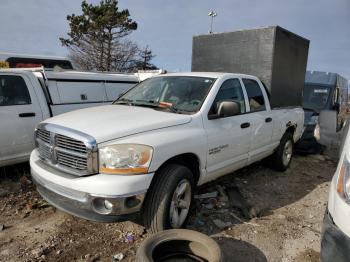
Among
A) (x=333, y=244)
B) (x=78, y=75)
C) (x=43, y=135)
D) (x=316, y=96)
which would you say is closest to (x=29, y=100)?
(x=78, y=75)

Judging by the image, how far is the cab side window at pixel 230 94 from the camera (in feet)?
13.9

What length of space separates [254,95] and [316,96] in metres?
6.89

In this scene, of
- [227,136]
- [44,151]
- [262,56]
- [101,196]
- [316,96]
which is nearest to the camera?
[101,196]

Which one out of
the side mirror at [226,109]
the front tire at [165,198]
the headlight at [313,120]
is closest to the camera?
the front tire at [165,198]

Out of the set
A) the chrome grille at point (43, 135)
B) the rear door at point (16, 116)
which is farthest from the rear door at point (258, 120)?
the rear door at point (16, 116)

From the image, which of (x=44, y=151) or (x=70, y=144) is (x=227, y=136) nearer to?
(x=70, y=144)

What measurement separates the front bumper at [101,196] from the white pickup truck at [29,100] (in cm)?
228

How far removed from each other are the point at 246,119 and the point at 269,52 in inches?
81.5

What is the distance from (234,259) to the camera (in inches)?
133

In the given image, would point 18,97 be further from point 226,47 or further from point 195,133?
point 226,47

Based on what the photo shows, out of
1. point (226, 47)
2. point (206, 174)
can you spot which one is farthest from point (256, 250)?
point (226, 47)

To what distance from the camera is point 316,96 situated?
11.2m

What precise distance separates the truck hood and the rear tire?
9.99 feet

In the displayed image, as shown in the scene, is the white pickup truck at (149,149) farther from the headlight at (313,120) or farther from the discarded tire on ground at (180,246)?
the headlight at (313,120)
